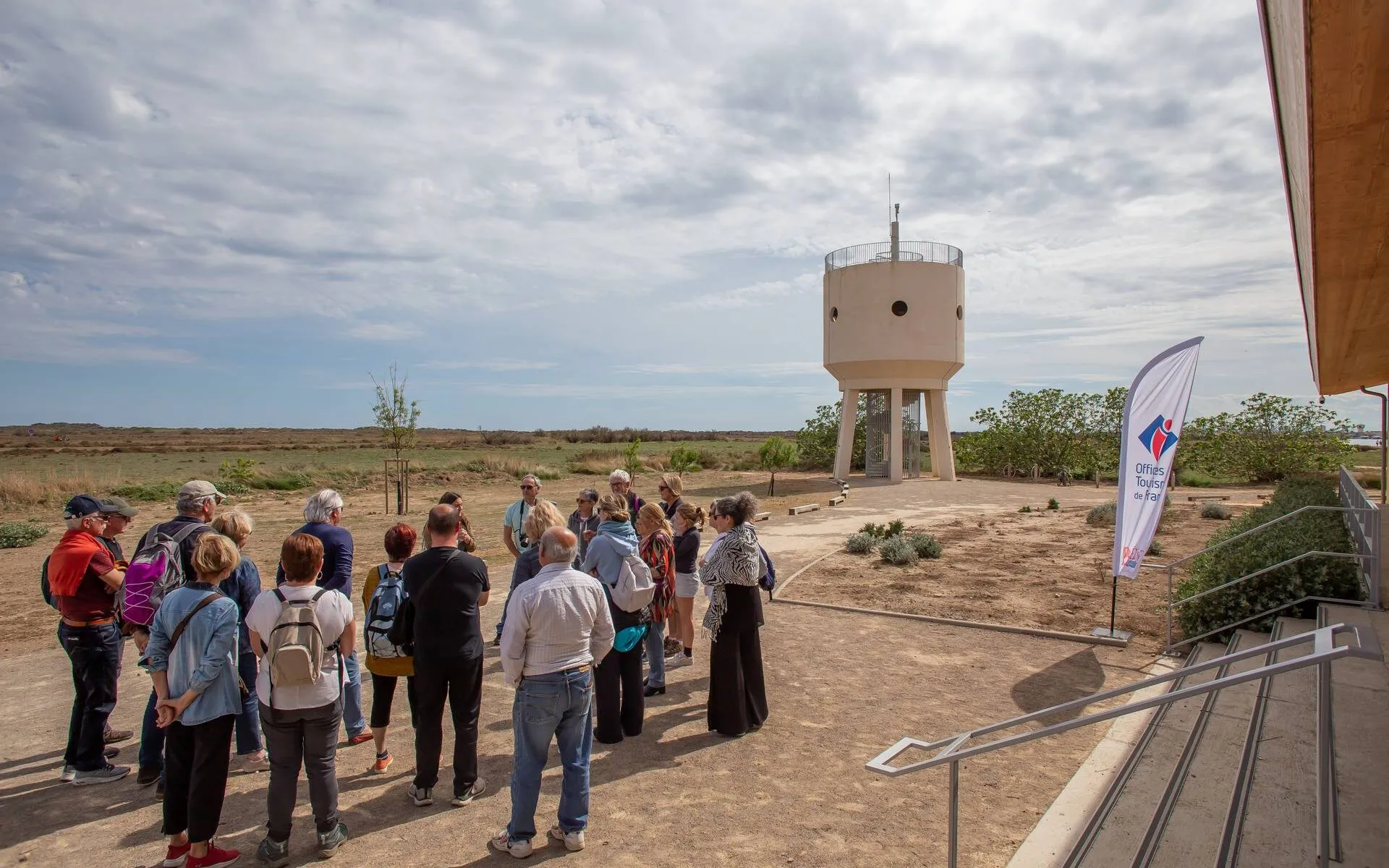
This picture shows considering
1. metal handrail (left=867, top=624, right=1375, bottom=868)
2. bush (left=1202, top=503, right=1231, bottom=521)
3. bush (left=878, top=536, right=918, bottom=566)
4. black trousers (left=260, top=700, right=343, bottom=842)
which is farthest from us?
bush (left=1202, top=503, right=1231, bottom=521)

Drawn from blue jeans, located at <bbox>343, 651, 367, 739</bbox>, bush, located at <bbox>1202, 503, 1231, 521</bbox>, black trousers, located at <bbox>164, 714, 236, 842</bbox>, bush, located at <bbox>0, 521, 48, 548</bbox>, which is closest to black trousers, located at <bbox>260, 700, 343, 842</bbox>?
black trousers, located at <bbox>164, 714, 236, 842</bbox>

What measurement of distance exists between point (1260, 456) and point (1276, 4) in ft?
122

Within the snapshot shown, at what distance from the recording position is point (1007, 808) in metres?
5.05

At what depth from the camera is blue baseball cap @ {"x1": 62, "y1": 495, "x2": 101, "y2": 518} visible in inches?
212

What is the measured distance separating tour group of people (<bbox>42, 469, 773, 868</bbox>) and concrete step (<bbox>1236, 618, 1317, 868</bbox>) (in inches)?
133

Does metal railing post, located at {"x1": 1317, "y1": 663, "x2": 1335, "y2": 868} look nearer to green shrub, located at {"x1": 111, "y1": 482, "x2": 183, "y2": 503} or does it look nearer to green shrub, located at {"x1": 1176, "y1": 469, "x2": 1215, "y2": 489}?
green shrub, located at {"x1": 111, "y1": 482, "x2": 183, "y2": 503}

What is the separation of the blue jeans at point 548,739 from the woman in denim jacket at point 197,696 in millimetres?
1621

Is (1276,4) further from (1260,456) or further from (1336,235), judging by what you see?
(1260,456)

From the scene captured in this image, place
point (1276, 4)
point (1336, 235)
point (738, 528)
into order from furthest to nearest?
1. point (738, 528)
2. point (1336, 235)
3. point (1276, 4)

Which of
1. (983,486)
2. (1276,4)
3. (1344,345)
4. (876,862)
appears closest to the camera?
(1276,4)

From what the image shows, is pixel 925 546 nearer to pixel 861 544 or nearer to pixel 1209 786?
pixel 861 544

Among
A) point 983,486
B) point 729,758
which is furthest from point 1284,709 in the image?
point 983,486

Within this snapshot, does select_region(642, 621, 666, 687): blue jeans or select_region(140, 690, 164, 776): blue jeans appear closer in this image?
select_region(140, 690, 164, 776): blue jeans

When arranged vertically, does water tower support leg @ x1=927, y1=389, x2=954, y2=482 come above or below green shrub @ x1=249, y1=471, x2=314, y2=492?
above
